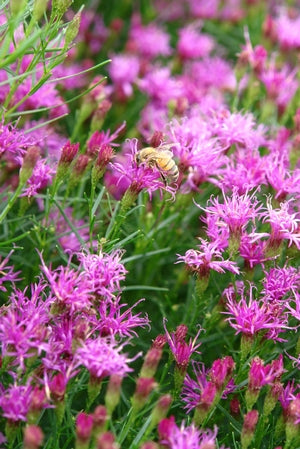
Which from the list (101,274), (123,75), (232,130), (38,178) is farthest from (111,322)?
(123,75)

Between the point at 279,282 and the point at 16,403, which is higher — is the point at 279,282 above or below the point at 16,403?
below

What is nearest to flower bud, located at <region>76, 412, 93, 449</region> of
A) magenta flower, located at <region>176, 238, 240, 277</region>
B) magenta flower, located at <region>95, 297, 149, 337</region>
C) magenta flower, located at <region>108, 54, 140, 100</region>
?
magenta flower, located at <region>95, 297, 149, 337</region>

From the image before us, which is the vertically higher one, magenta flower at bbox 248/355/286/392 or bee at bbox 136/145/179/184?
bee at bbox 136/145/179/184

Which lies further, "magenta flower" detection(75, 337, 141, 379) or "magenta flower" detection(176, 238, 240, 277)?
"magenta flower" detection(176, 238, 240, 277)

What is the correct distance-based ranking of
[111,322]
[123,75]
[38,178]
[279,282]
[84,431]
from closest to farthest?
[84,431], [111,322], [279,282], [38,178], [123,75]

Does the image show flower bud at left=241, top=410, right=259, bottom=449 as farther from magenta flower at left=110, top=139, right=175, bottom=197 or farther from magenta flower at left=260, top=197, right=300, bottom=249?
magenta flower at left=110, top=139, right=175, bottom=197

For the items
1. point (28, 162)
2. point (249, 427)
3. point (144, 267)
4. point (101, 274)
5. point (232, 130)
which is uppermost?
point (28, 162)

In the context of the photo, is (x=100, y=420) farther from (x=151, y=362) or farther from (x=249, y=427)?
(x=249, y=427)
